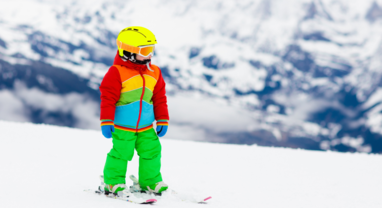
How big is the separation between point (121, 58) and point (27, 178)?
84.8 inches

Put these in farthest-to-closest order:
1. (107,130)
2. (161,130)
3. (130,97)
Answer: (161,130) < (130,97) < (107,130)

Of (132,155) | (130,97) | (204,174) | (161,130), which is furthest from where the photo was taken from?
(204,174)

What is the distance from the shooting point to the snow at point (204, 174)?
370 cm

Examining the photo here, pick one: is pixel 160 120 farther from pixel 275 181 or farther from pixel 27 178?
pixel 275 181

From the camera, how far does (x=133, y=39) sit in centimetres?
366

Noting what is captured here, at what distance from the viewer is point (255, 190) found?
463 centimetres

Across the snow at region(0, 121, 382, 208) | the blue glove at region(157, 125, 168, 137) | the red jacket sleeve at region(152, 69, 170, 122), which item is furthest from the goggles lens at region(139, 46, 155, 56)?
the snow at region(0, 121, 382, 208)

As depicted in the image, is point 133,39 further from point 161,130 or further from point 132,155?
point 132,155

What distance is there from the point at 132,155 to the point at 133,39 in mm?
1443

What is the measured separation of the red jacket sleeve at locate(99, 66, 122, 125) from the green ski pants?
0.91 feet

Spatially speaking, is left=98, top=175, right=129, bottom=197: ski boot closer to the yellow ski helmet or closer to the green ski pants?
the green ski pants

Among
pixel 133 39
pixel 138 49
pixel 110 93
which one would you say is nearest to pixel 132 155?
pixel 110 93

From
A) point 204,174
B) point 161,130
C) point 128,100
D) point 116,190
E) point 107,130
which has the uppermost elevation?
point 128,100

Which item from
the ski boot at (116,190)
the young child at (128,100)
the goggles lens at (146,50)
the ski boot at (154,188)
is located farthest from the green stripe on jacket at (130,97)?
the ski boot at (154,188)
